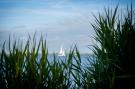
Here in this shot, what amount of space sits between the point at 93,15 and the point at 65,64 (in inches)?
51.4

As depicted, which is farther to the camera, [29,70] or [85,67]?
[85,67]

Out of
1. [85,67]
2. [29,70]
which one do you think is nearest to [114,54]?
[85,67]

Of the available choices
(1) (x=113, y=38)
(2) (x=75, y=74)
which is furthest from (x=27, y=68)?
(1) (x=113, y=38)

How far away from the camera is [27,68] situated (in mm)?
2893

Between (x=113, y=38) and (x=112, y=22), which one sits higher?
(x=112, y=22)

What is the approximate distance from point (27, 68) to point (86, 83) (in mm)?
1048

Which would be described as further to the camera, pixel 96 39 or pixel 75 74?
pixel 96 39

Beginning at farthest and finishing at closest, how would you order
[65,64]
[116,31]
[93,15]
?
1. [93,15]
2. [116,31]
3. [65,64]

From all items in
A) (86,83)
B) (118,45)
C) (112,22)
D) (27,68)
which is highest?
(112,22)

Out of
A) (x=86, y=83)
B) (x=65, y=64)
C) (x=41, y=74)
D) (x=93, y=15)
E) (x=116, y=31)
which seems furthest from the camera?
(x=93, y=15)

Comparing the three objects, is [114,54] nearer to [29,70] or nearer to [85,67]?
[85,67]

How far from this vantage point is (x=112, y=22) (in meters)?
3.91

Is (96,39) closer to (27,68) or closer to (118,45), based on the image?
(118,45)

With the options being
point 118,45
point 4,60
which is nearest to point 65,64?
point 4,60
